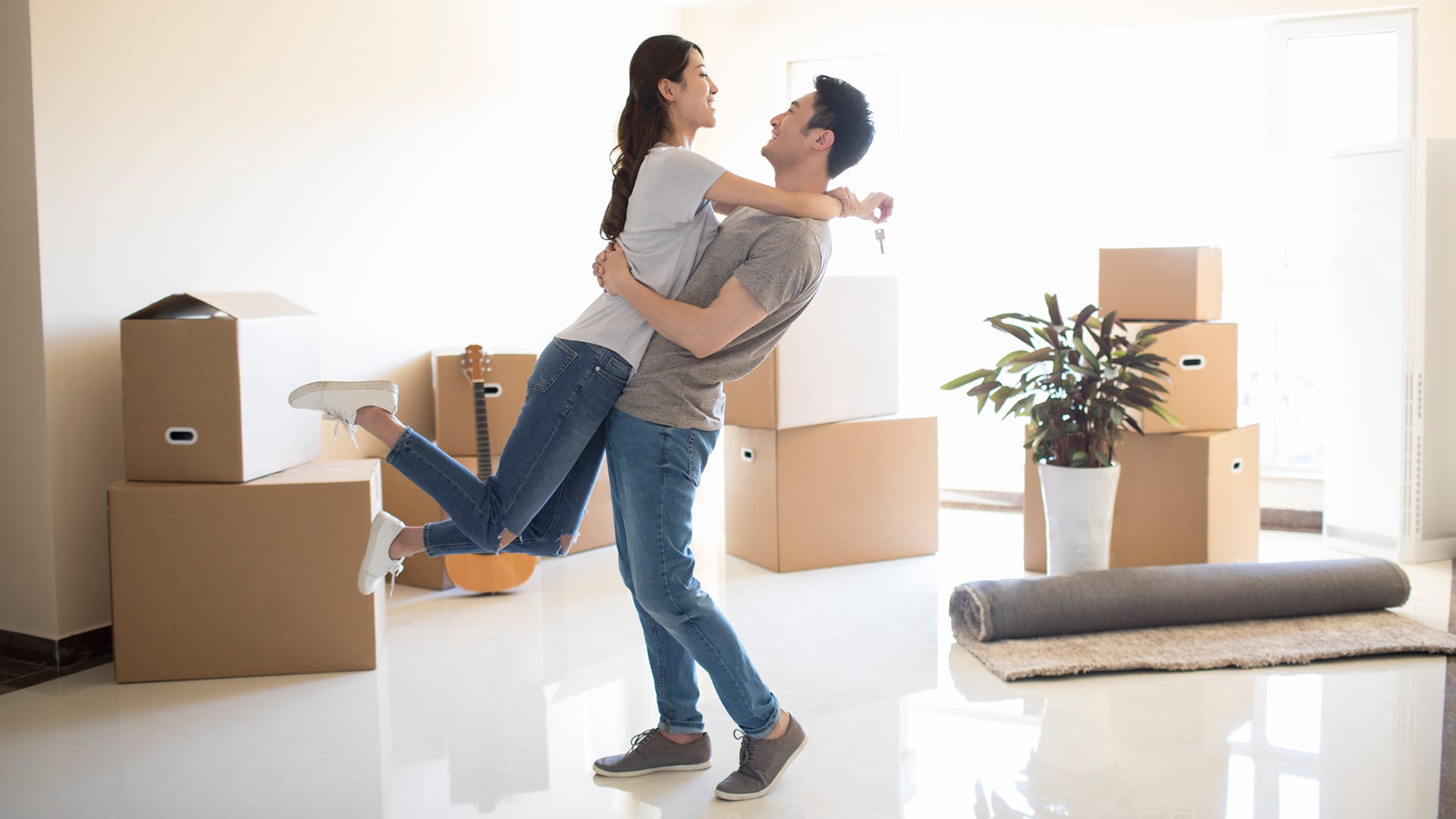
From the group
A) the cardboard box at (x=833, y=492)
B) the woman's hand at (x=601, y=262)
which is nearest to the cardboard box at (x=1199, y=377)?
the cardboard box at (x=833, y=492)

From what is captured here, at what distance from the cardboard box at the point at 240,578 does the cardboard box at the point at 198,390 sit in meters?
0.05

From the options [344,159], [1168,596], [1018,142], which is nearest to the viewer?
[1168,596]

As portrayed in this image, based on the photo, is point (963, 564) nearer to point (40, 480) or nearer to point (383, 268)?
point (383, 268)

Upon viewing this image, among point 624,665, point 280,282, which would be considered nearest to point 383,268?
point 280,282

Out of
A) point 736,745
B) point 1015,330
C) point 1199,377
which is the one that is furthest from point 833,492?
point 736,745

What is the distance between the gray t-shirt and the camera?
1.87 m

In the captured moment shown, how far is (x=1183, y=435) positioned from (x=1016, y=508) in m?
1.50

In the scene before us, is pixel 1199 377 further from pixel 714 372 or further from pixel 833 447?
pixel 714 372

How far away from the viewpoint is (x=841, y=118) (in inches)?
77.5

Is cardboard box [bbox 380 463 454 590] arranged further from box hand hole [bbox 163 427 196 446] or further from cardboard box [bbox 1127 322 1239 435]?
cardboard box [bbox 1127 322 1239 435]

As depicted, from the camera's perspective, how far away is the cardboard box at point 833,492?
376 cm

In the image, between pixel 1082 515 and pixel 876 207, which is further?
pixel 1082 515

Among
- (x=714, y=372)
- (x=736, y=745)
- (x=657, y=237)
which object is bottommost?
(x=736, y=745)

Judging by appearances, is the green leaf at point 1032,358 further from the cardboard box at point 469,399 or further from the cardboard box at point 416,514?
the cardboard box at point 416,514
